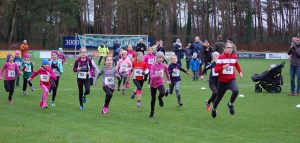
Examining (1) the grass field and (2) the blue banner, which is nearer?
(1) the grass field

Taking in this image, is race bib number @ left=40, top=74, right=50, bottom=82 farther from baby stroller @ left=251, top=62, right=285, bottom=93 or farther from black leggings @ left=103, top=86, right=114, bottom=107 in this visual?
baby stroller @ left=251, top=62, right=285, bottom=93

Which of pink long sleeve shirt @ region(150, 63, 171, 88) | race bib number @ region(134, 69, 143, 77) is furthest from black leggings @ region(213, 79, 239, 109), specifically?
race bib number @ region(134, 69, 143, 77)

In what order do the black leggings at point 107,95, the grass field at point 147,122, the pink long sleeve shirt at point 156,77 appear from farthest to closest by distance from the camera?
1. the black leggings at point 107,95
2. the pink long sleeve shirt at point 156,77
3. the grass field at point 147,122

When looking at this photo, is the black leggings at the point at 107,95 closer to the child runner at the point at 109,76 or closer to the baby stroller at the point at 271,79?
the child runner at the point at 109,76

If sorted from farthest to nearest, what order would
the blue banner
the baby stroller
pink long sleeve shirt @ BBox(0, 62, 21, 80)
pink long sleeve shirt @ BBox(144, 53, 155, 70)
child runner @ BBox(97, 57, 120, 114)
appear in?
the blue banner < the baby stroller < pink long sleeve shirt @ BBox(144, 53, 155, 70) < pink long sleeve shirt @ BBox(0, 62, 21, 80) < child runner @ BBox(97, 57, 120, 114)

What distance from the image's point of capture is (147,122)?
14.1m

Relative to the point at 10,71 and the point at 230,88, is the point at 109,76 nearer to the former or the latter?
the point at 230,88

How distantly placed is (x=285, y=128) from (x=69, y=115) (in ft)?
20.2

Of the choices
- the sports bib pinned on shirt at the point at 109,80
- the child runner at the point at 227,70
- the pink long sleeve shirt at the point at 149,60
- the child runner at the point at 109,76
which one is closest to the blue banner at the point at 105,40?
the pink long sleeve shirt at the point at 149,60

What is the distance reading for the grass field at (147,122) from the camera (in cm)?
1155

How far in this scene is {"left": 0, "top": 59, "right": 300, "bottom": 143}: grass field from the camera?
1155 cm

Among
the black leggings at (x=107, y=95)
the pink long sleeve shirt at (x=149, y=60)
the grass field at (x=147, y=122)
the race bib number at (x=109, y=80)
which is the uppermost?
the pink long sleeve shirt at (x=149, y=60)

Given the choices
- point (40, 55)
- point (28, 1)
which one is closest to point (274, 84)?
point (40, 55)

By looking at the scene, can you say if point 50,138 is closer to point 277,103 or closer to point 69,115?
point 69,115
